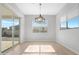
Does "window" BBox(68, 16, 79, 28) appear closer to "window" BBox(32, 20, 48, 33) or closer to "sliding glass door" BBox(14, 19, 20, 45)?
"window" BBox(32, 20, 48, 33)

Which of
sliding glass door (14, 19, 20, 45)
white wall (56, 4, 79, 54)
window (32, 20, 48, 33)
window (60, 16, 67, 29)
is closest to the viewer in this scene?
white wall (56, 4, 79, 54)

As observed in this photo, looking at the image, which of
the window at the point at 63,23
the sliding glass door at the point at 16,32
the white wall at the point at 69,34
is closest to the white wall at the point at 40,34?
the white wall at the point at 69,34

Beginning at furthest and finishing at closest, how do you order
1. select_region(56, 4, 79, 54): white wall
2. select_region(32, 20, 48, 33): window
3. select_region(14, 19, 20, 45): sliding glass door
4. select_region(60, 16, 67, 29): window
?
select_region(14, 19, 20, 45): sliding glass door → select_region(60, 16, 67, 29): window → select_region(32, 20, 48, 33): window → select_region(56, 4, 79, 54): white wall

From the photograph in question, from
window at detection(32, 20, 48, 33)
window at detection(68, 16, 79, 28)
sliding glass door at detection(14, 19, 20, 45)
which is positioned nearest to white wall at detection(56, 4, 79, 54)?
window at detection(68, 16, 79, 28)

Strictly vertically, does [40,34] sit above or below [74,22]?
below

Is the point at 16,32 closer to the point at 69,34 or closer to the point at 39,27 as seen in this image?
the point at 39,27

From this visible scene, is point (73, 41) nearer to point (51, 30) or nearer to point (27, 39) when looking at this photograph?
point (51, 30)

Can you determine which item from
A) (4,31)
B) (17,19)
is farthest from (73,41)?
(17,19)

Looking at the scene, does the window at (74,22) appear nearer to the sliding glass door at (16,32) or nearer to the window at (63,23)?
the window at (63,23)

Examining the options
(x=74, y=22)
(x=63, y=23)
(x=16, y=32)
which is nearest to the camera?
(x=74, y=22)

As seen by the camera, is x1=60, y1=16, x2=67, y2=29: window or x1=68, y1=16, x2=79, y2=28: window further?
x1=60, y1=16, x2=67, y2=29: window

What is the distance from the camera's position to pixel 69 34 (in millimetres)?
6816

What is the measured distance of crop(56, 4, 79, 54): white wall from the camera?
19.2 feet

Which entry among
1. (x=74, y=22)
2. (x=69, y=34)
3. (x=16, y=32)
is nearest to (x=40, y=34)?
(x=69, y=34)
